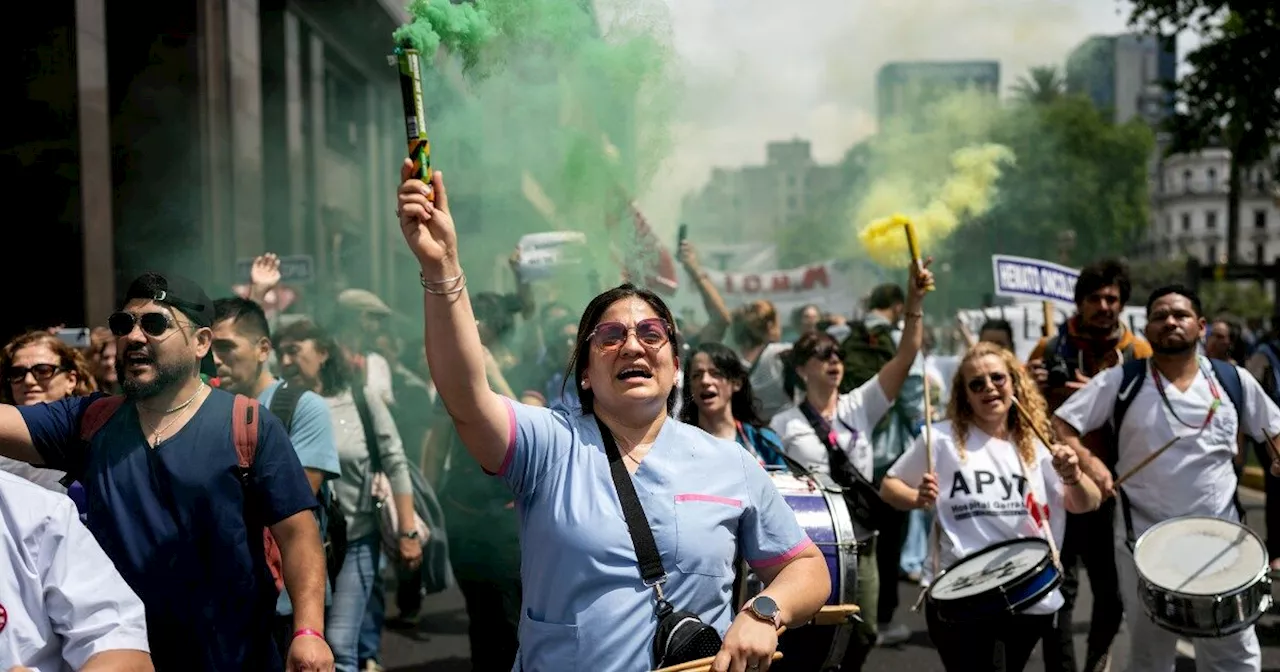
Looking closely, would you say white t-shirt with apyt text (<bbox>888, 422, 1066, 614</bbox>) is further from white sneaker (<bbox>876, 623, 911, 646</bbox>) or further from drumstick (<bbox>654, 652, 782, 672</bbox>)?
drumstick (<bbox>654, 652, 782, 672</bbox>)

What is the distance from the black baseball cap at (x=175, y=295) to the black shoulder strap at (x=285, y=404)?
3.20 feet

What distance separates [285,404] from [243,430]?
1.21 metres

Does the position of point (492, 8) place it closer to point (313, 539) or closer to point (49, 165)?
point (313, 539)

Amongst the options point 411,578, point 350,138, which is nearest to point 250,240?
point 350,138

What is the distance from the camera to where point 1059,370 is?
6691mm

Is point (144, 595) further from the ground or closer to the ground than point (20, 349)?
closer to the ground

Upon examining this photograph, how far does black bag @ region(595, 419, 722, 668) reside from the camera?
2.90m

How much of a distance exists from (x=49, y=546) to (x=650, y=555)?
3.76ft

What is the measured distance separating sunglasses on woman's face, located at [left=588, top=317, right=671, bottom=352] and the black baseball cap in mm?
1307

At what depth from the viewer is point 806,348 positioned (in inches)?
269

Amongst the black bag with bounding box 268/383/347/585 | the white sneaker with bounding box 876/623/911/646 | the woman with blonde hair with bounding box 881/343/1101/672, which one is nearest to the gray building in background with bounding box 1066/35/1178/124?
the white sneaker with bounding box 876/623/911/646

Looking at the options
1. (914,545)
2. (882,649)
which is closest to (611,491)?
(882,649)

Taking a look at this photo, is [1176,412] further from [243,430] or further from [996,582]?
[243,430]

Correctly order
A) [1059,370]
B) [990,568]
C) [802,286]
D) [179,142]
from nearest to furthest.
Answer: [990,568] → [1059,370] → [179,142] → [802,286]
